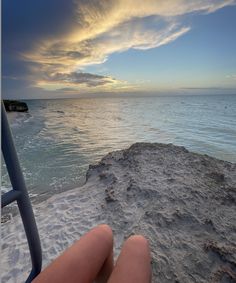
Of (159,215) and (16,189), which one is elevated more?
(16,189)

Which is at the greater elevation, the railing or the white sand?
the railing

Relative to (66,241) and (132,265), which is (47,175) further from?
(132,265)

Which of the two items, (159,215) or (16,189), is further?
(159,215)

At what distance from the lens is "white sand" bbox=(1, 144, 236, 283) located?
2816mm

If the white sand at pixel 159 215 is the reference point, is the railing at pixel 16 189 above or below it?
above

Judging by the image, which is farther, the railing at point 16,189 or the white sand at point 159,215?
the white sand at point 159,215

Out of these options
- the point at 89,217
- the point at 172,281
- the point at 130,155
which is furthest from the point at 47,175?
the point at 172,281

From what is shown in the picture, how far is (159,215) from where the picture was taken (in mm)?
3510

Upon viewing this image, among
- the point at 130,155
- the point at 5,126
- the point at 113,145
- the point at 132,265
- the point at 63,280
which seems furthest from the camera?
the point at 113,145

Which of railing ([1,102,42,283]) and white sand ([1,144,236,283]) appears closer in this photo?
railing ([1,102,42,283])

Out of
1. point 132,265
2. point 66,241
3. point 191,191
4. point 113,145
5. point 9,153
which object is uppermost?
point 9,153

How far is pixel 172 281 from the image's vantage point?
8.48 feet

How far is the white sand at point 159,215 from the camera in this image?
2816 millimetres

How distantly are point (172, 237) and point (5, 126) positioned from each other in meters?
2.82
